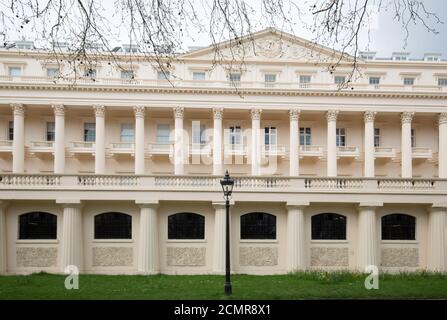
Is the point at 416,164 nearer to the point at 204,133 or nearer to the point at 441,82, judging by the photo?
the point at 441,82

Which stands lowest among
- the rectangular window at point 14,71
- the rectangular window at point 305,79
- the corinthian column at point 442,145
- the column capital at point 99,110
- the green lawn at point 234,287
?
the green lawn at point 234,287

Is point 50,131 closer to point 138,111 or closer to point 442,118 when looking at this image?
point 138,111

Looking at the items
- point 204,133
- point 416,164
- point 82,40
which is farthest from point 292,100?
point 82,40

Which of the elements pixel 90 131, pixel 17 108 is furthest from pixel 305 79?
pixel 17 108

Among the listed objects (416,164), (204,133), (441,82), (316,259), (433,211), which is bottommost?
(316,259)

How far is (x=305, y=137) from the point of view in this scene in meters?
44.4

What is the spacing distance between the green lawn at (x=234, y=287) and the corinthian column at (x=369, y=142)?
15961 millimetres

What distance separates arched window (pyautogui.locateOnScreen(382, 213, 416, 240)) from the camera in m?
27.9

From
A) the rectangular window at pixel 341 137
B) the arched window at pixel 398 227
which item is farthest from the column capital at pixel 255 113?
the arched window at pixel 398 227

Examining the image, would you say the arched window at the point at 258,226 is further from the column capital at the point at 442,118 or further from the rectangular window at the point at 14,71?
the rectangular window at the point at 14,71

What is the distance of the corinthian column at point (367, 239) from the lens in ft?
89.0

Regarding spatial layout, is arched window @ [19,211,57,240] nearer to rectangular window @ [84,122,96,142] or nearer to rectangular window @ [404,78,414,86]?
rectangular window @ [84,122,96,142]

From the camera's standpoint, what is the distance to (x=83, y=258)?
26.7 m

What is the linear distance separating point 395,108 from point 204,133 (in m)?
16.1
